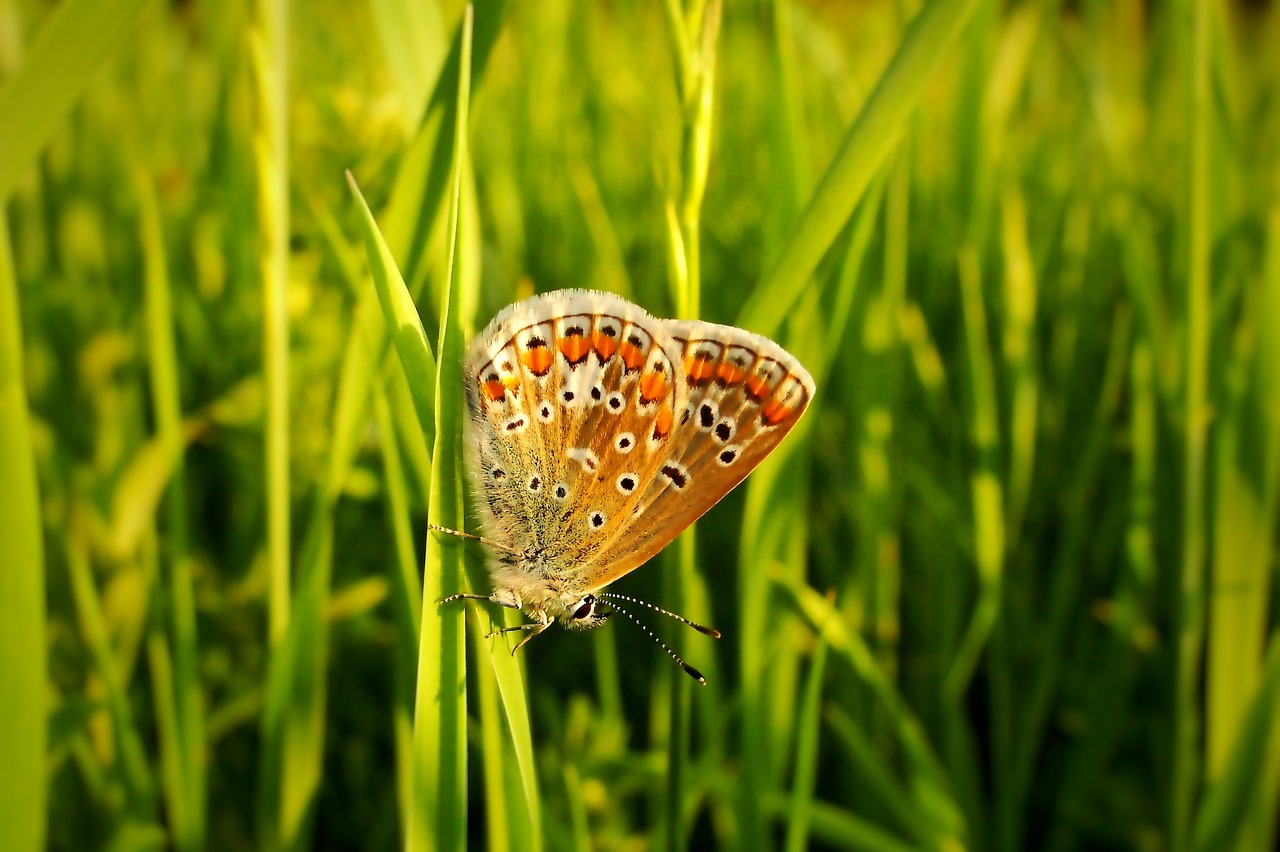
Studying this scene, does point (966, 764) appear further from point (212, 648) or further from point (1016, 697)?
point (212, 648)

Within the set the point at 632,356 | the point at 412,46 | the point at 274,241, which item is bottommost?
the point at 632,356

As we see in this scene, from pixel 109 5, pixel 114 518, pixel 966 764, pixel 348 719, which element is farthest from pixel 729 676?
pixel 109 5

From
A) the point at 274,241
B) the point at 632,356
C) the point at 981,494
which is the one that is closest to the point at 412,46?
the point at 274,241

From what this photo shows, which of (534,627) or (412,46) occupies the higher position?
(412,46)

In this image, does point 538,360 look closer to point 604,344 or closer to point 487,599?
point 604,344

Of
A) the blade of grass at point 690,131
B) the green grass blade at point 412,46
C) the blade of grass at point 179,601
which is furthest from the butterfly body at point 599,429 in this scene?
the blade of grass at point 179,601

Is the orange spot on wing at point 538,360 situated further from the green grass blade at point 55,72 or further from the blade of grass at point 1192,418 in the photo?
the blade of grass at point 1192,418
